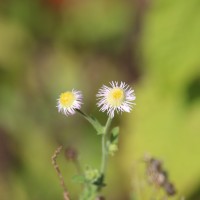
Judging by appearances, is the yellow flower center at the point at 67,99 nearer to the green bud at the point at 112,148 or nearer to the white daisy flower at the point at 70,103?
the white daisy flower at the point at 70,103

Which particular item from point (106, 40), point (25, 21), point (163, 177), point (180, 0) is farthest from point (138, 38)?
point (163, 177)

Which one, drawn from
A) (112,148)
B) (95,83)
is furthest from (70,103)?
(95,83)

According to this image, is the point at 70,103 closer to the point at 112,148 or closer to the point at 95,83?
the point at 112,148

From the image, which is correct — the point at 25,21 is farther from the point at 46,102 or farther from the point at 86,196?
the point at 86,196

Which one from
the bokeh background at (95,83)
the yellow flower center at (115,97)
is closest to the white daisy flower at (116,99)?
the yellow flower center at (115,97)

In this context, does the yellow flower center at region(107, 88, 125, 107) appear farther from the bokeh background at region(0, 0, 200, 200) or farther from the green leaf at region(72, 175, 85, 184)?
the bokeh background at region(0, 0, 200, 200)
